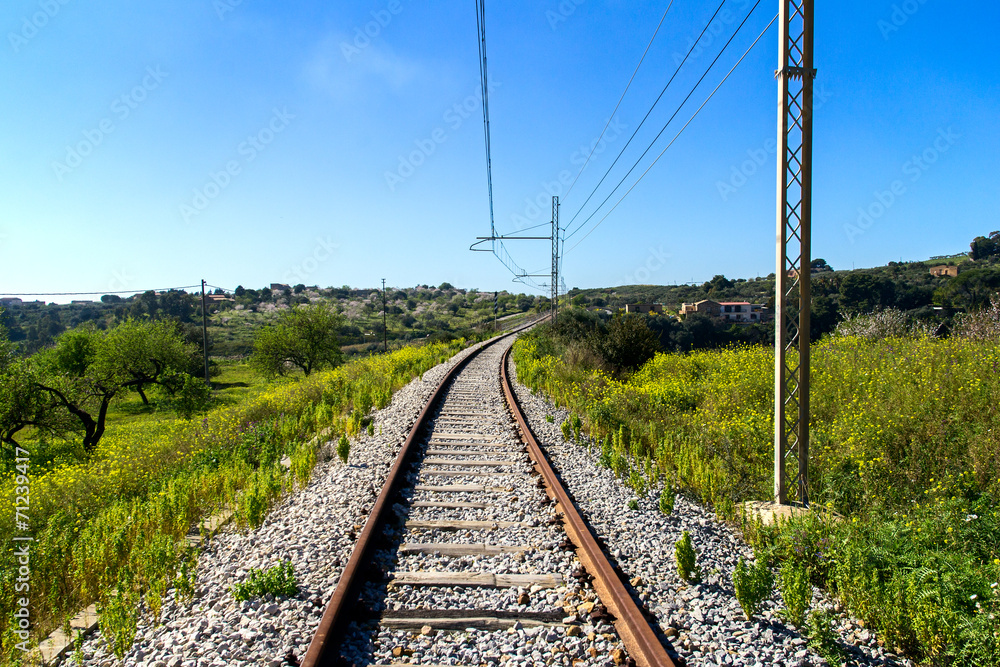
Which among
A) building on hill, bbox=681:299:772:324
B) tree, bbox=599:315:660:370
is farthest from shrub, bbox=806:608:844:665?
building on hill, bbox=681:299:772:324

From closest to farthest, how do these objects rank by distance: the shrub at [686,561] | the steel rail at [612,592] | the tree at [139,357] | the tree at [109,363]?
the steel rail at [612,592] → the shrub at [686,561] → the tree at [109,363] → the tree at [139,357]

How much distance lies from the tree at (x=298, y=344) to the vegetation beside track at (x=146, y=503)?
37.1m

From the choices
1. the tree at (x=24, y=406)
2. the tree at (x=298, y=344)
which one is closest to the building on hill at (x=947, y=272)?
the tree at (x=24, y=406)

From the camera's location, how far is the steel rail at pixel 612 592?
9.91 ft

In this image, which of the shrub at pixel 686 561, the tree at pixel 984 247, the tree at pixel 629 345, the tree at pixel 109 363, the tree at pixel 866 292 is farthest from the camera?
the tree at pixel 984 247

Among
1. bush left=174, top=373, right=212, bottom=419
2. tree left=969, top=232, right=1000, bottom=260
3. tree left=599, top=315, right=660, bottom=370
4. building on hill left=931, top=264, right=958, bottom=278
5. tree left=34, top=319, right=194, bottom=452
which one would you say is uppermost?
tree left=969, top=232, right=1000, bottom=260

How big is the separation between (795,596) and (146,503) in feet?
22.1

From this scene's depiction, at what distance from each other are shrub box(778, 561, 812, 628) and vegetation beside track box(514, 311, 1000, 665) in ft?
1.18

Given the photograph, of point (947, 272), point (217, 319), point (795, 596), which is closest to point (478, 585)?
point (795, 596)

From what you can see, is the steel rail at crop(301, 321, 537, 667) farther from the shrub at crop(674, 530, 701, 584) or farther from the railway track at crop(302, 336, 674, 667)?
the shrub at crop(674, 530, 701, 584)

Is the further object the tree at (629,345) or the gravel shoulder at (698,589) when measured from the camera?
the tree at (629,345)

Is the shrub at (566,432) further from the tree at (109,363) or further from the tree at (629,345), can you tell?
the tree at (109,363)

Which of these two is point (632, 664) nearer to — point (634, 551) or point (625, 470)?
point (634, 551)

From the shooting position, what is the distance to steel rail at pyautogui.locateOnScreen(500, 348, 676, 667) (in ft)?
9.91
